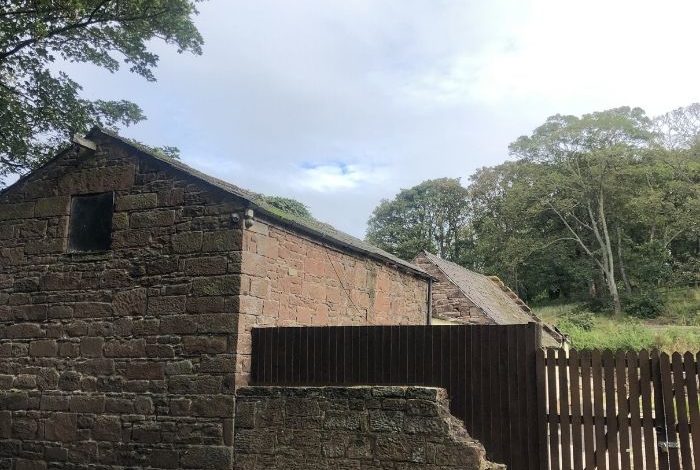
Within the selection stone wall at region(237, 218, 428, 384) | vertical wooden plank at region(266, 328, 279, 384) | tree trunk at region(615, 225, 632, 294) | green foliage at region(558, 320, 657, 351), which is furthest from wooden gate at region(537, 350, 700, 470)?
tree trunk at region(615, 225, 632, 294)

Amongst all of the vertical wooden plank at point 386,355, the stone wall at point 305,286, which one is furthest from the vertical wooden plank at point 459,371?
the stone wall at point 305,286

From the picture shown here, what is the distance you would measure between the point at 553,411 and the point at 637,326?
27.3m

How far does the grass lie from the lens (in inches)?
958

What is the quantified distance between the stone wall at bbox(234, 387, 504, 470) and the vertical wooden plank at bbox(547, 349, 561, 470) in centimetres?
70

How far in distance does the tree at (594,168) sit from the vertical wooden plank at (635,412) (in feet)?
117

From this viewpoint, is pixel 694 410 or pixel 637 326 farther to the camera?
pixel 637 326

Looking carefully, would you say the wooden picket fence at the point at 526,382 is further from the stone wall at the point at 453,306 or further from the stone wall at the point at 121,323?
the stone wall at the point at 453,306

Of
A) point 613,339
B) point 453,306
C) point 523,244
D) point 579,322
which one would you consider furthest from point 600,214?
point 453,306

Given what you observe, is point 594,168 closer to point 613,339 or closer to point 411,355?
point 613,339

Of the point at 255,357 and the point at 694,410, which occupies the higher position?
the point at 255,357

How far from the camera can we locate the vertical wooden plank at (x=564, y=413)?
→ 699cm

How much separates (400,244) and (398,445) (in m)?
A: 44.1

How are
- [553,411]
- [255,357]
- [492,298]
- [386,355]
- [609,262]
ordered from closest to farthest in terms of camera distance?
[553,411] < [386,355] < [255,357] < [492,298] < [609,262]

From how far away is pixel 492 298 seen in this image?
24953 millimetres
